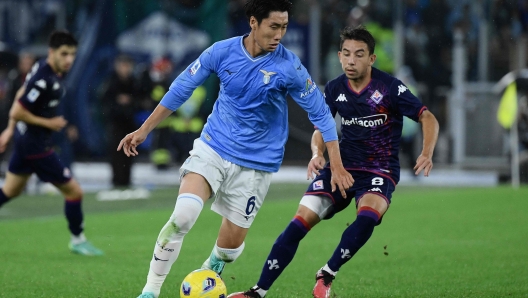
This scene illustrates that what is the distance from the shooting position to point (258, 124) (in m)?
6.66

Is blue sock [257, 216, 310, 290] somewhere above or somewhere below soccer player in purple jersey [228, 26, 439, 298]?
below

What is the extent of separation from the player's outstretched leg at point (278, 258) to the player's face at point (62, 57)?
393 cm

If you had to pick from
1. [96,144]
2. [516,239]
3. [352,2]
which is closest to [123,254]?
[516,239]

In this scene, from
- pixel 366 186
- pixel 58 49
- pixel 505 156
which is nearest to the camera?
pixel 366 186

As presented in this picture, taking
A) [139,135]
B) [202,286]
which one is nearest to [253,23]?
[139,135]

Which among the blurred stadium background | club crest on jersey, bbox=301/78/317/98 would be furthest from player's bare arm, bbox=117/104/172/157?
the blurred stadium background

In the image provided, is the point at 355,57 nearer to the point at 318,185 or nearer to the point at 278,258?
the point at 318,185

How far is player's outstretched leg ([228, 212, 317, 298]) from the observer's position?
6652 mm

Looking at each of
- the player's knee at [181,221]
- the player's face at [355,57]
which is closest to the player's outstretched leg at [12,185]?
the player's knee at [181,221]

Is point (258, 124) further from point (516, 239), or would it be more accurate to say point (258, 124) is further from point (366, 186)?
point (516, 239)

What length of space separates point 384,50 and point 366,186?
14.9m

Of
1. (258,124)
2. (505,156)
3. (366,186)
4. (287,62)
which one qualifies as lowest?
(505,156)

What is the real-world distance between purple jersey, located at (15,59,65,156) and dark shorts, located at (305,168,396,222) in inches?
148

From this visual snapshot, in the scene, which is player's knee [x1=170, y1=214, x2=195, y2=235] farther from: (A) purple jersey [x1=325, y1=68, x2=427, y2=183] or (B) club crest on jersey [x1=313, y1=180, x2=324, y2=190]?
(A) purple jersey [x1=325, y1=68, x2=427, y2=183]
